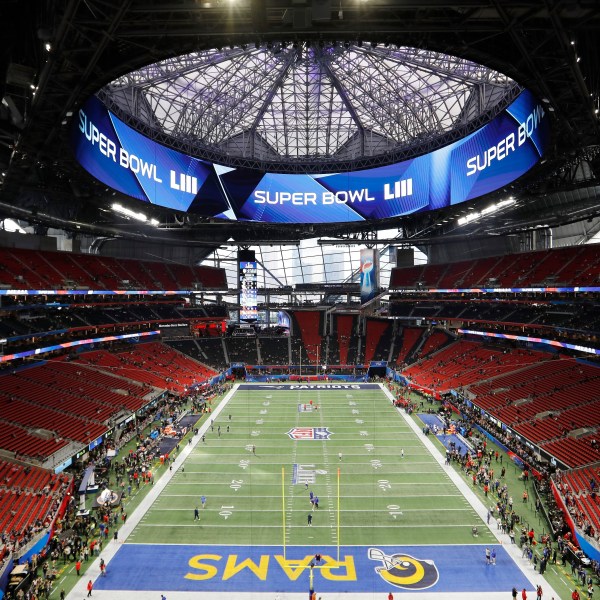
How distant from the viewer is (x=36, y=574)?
18609 millimetres

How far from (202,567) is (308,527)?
5.29 meters

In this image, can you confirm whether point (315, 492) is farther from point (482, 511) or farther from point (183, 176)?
point (183, 176)

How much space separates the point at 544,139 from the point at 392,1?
17698 millimetres

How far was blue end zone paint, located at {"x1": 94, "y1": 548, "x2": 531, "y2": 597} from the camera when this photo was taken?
18.1 m

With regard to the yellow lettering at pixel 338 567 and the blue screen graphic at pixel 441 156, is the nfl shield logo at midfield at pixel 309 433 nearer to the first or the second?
the yellow lettering at pixel 338 567

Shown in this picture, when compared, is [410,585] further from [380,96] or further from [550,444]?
[380,96]

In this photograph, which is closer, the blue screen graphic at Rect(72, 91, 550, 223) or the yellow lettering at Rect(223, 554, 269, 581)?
the yellow lettering at Rect(223, 554, 269, 581)

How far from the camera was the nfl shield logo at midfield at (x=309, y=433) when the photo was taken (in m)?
35.4

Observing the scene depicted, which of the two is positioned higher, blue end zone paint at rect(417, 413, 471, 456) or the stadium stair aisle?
blue end zone paint at rect(417, 413, 471, 456)

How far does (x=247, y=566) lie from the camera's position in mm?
19344

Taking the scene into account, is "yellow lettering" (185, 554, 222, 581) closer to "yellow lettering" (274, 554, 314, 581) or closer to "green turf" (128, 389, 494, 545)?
"green turf" (128, 389, 494, 545)

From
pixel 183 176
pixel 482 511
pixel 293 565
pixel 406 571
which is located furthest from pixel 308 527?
pixel 183 176

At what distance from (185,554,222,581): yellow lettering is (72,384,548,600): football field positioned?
4cm

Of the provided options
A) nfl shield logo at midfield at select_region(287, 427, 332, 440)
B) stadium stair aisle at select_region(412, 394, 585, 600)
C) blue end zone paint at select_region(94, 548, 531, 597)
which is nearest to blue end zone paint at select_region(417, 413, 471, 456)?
stadium stair aisle at select_region(412, 394, 585, 600)
